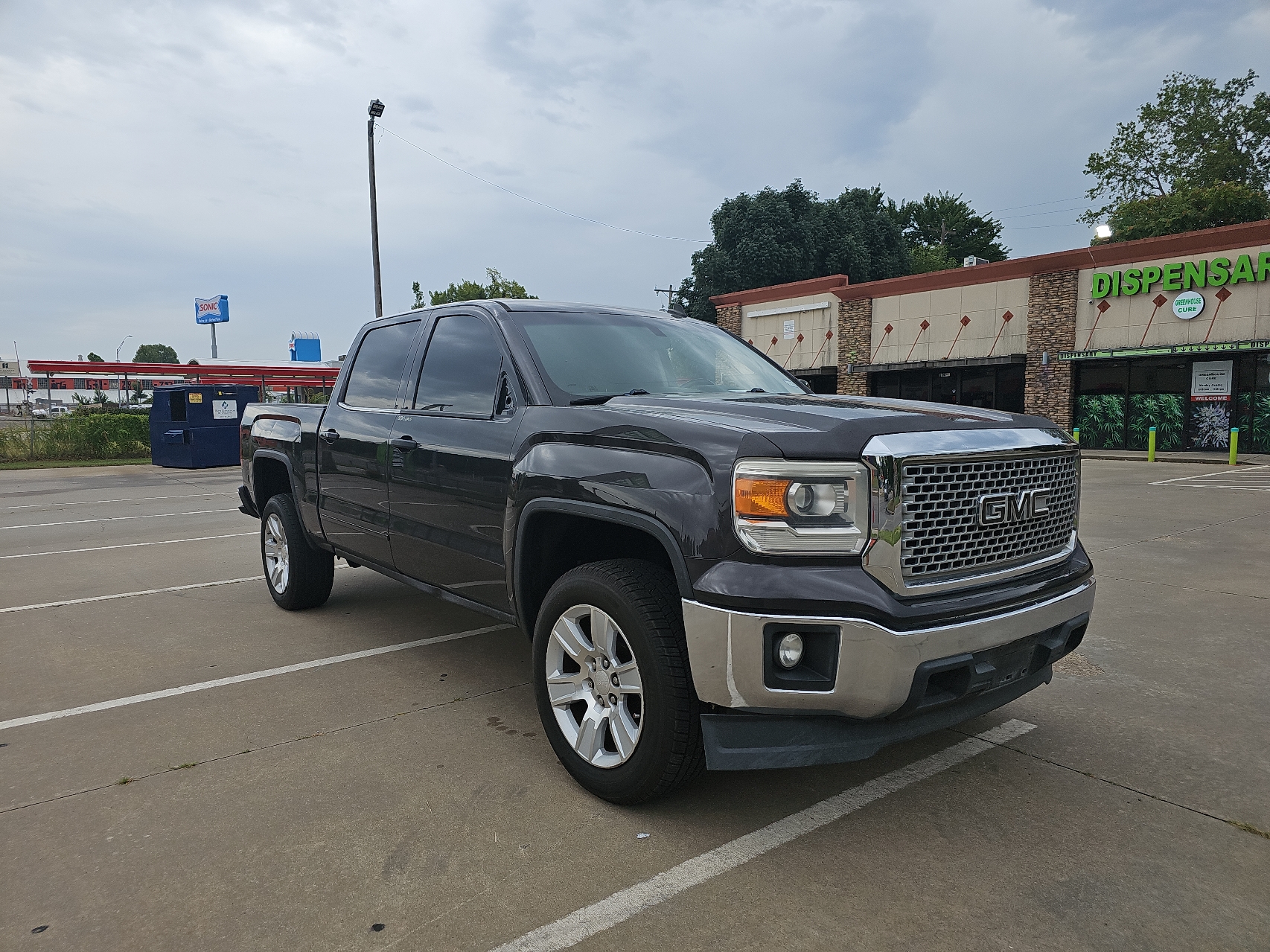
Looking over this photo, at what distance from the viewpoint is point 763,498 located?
2557 mm

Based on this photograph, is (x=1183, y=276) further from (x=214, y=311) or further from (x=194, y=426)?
(x=214, y=311)

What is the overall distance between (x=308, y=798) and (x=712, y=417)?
1.94 meters

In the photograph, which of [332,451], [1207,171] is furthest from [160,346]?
[332,451]

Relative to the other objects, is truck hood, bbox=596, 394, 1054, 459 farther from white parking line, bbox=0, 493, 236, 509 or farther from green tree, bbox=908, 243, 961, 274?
green tree, bbox=908, 243, 961, 274

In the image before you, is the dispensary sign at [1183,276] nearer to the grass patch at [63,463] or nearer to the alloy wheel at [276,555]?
the alloy wheel at [276,555]

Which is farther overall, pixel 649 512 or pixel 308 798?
pixel 308 798

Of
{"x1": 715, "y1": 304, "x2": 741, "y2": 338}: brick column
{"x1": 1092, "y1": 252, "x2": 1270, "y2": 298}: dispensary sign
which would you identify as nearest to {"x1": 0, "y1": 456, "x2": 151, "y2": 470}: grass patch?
{"x1": 715, "y1": 304, "x2": 741, "y2": 338}: brick column

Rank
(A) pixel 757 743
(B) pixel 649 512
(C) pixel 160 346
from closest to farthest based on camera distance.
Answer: (A) pixel 757 743 → (B) pixel 649 512 → (C) pixel 160 346

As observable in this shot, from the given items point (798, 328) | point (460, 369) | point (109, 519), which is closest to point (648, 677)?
point (460, 369)

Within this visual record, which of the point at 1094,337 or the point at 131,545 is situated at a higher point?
the point at 1094,337

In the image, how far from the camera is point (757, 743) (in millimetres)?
2607

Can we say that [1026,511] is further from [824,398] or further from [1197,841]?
[1197,841]

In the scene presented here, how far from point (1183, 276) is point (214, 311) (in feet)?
284

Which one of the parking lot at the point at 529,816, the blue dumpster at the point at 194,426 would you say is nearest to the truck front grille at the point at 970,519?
the parking lot at the point at 529,816
